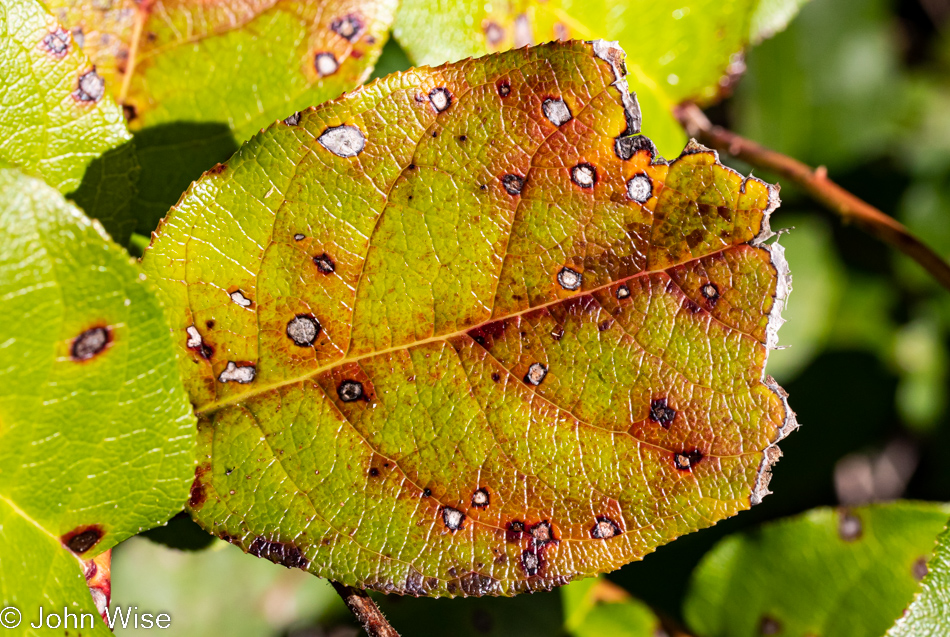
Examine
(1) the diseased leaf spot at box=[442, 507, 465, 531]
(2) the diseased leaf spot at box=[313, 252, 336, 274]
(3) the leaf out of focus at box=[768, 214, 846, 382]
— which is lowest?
(3) the leaf out of focus at box=[768, 214, 846, 382]

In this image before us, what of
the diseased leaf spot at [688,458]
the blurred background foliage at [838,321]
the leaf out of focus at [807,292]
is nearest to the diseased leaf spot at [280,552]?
the diseased leaf spot at [688,458]

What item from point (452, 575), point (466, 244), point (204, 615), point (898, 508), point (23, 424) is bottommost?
point (204, 615)

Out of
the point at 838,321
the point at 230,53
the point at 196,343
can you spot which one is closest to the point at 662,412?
the point at 196,343

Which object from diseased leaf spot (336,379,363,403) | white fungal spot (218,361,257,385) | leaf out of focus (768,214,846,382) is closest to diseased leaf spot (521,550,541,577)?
diseased leaf spot (336,379,363,403)

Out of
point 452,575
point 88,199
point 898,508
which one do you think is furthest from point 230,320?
point 898,508

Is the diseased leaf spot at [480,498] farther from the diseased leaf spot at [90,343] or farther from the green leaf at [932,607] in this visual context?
the green leaf at [932,607]

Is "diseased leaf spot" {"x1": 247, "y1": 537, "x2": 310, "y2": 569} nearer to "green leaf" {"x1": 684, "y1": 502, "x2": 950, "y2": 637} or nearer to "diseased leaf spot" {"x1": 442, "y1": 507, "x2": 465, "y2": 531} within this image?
"diseased leaf spot" {"x1": 442, "y1": 507, "x2": 465, "y2": 531}

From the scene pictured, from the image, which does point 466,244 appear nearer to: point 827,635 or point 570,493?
point 570,493

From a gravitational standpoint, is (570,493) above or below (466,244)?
below
